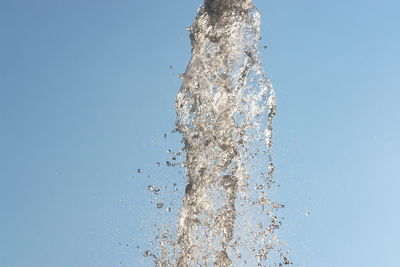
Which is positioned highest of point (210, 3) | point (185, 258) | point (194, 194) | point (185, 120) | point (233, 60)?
point (210, 3)

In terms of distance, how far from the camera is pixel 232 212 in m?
25.8

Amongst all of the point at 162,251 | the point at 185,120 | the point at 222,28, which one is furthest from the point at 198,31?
the point at 162,251

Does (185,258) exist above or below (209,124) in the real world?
below

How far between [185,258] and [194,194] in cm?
236

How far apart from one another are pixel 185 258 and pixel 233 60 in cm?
719

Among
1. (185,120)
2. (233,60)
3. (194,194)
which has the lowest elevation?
(194,194)

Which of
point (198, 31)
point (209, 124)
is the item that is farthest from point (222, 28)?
point (209, 124)

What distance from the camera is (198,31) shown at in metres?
26.5

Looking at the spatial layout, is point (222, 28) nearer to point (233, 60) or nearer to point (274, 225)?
point (233, 60)

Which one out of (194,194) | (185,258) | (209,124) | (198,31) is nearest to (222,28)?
(198,31)

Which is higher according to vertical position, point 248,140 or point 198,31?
point 198,31

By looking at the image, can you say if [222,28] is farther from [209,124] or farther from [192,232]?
[192,232]

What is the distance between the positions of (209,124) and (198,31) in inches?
135

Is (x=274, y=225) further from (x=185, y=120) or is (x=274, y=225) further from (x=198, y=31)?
(x=198, y=31)
